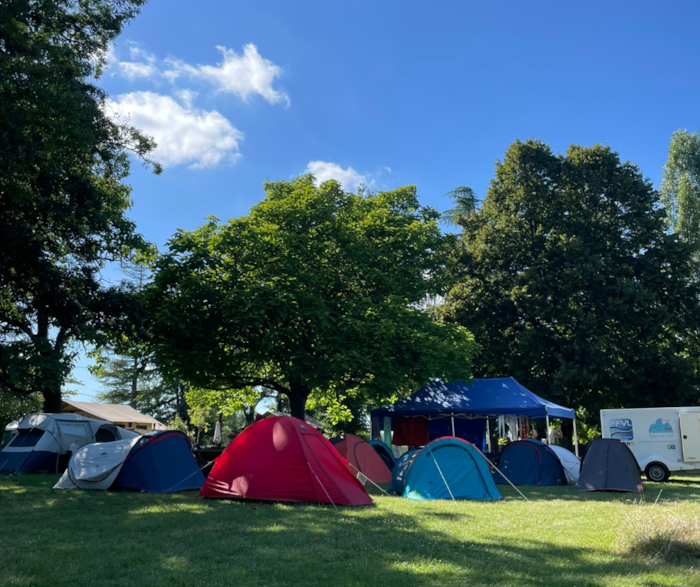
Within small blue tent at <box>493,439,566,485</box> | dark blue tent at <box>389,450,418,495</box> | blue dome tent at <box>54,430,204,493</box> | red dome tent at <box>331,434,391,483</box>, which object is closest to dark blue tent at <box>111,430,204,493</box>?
blue dome tent at <box>54,430,204,493</box>

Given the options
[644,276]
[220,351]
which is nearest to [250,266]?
[220,351]

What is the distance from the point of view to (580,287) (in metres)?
26.0

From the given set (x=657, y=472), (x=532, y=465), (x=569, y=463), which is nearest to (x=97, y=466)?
(x=532, y=465)

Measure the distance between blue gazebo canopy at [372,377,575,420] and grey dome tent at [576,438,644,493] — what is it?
14.1 feet

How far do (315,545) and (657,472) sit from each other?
16852 mm

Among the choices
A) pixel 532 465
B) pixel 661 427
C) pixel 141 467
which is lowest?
pixel 532 465

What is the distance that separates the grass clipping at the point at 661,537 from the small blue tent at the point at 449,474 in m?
5.94

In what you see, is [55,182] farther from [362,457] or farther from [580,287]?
[580,287]

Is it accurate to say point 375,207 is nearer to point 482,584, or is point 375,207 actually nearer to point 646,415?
point 646,415

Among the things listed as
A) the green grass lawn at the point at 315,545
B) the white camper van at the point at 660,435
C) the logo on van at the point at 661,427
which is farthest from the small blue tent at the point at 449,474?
the logo on van at the point at 661,427

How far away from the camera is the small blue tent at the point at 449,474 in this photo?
12.7 m

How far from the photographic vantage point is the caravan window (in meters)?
19.1

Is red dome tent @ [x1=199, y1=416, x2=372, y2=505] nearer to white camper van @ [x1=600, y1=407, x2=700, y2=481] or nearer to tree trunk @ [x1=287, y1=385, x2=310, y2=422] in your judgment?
tree trunk @ [x1=287, y1=385, x2=310, y2=422]

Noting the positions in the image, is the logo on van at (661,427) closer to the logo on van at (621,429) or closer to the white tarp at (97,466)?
the logo on van at (621,429)
